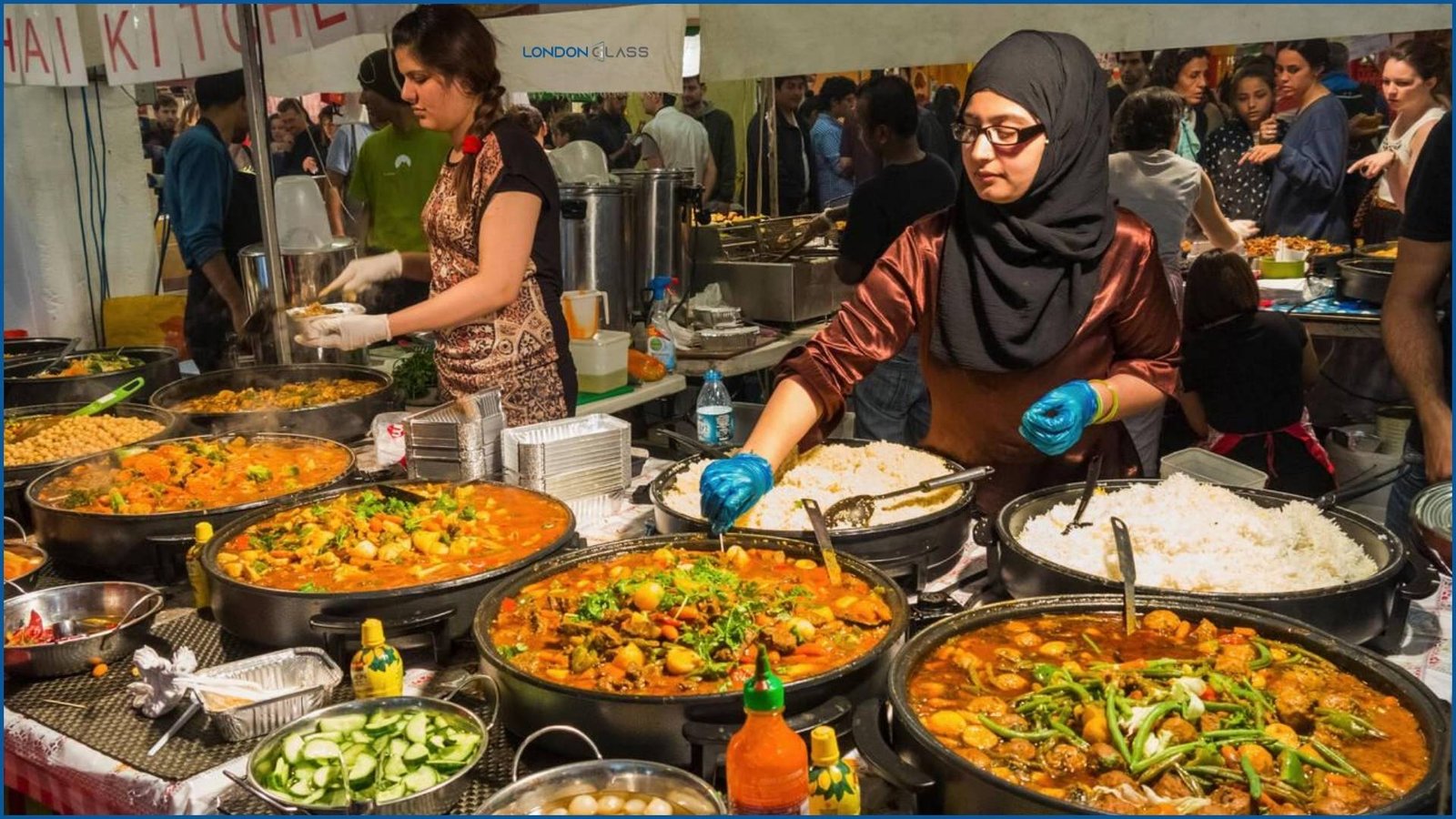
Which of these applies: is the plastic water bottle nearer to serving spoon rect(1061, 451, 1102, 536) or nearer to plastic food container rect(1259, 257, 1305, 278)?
serving spoon rect(1061, 451, 1102, 536)

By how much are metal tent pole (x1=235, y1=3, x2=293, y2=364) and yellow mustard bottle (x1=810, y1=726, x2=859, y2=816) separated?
306 centimetres

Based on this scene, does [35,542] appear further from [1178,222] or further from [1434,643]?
[1178,222]

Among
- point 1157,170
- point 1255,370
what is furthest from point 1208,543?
point 1157,170

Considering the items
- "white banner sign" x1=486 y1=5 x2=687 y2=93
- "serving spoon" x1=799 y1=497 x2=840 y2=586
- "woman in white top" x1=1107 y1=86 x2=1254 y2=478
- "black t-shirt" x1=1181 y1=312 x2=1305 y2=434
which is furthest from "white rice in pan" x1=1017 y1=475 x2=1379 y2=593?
"white banner sign" x1=486 y1=5 x2=687 y2=93

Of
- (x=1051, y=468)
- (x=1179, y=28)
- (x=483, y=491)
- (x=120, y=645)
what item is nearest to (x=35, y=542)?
(x=120, y=645)

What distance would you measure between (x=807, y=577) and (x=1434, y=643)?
3.81ft

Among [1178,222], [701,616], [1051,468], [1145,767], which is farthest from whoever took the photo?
[1178,222]

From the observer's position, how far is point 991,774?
143 cm

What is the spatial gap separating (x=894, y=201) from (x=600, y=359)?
159cm

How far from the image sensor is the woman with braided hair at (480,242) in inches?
137

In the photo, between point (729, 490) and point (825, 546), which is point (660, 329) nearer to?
point (729, 490)

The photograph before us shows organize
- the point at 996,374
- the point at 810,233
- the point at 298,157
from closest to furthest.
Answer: the point at 996,374 < the point at 810,233 < the point at 298,157

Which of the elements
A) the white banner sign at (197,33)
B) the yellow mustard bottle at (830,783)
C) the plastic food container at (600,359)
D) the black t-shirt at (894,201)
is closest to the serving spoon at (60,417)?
the white banner sign at (197,33)

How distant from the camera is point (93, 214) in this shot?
20.4ft
